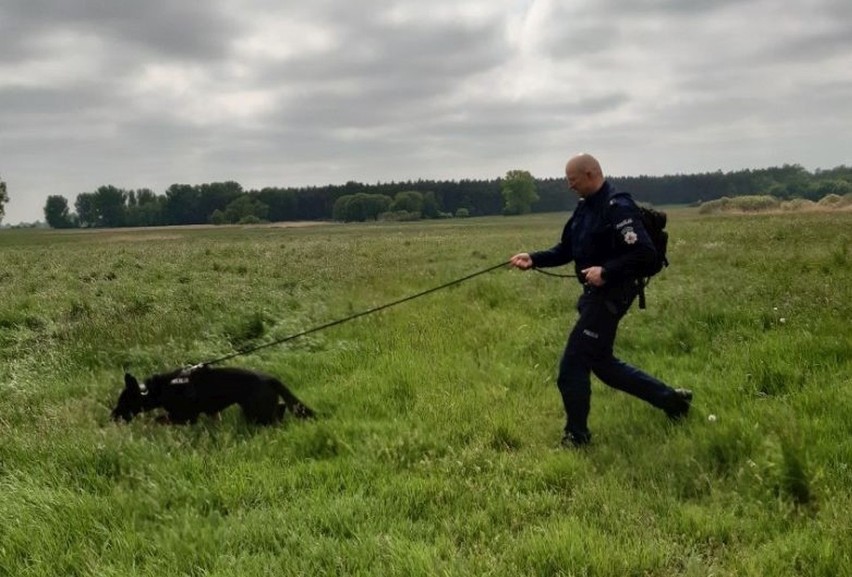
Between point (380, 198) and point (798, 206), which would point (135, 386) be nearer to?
point (798, 206)

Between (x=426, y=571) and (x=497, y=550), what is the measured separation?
0.48 metres

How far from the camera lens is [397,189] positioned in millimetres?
137250

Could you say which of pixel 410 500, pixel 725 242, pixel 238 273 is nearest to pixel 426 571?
pixel 410 500

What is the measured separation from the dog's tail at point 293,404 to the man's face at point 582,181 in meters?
3.15

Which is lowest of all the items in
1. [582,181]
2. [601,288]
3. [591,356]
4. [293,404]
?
[293,404]

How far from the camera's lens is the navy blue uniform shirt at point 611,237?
4926 millimetres

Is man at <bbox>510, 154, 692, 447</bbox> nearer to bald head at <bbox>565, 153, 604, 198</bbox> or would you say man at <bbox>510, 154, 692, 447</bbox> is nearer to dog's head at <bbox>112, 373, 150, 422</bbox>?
bald head at <bbox>565, 153, 604, 198</bbox>

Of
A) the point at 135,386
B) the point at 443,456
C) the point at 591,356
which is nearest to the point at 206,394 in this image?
the point at 135,386

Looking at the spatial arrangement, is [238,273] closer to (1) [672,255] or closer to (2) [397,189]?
(1) [672,255]

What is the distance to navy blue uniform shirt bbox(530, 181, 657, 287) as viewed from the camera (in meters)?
4.93

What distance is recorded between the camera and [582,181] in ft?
17.1

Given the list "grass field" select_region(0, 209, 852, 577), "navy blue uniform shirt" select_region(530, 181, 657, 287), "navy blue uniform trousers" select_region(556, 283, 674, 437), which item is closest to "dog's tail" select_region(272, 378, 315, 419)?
"grass field" select_region(0, 209, 852, 577)

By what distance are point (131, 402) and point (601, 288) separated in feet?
14.3

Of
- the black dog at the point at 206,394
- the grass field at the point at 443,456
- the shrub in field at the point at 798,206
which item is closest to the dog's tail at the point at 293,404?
the black dog at the point at 206,394
